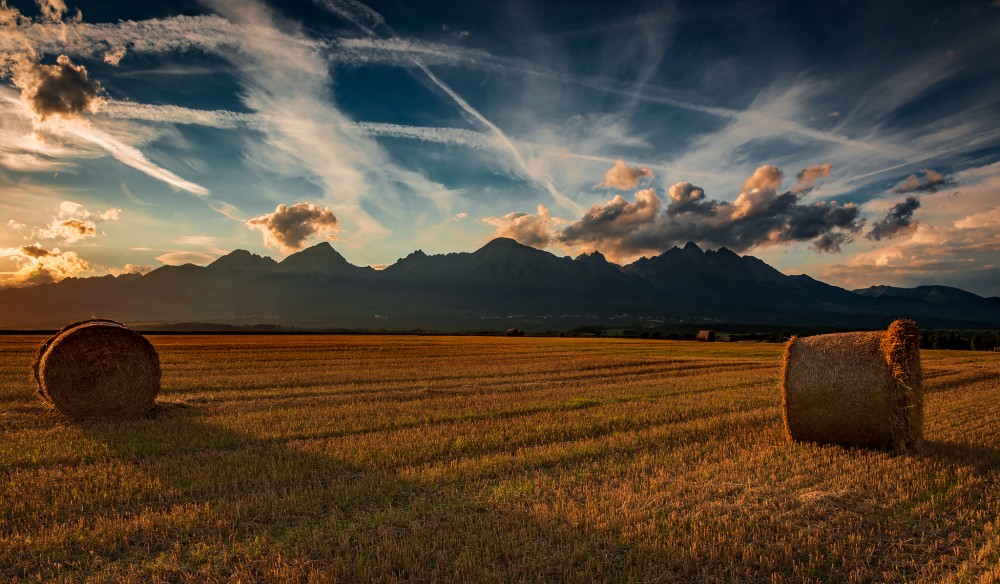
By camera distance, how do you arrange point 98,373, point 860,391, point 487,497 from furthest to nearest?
point 98,373 → point 860,391 → point 487,497

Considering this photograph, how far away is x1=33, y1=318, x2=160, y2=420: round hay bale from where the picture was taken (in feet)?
45.3

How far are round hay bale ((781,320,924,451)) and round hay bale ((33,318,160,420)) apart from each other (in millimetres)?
16414

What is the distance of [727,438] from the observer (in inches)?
429

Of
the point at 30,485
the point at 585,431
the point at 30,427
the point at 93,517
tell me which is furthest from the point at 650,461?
the point at 30,427

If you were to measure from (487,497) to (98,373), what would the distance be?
41.9 ft

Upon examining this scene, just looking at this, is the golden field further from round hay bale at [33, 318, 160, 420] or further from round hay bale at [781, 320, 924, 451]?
round hay bale at [33, 318, 160, 420]

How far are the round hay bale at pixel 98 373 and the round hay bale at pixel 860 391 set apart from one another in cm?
1641

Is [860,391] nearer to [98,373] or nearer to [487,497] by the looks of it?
[487,497]

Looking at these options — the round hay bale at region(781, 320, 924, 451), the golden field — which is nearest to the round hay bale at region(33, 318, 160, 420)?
the golden field

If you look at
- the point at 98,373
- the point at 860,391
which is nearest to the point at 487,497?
the point at 860,391

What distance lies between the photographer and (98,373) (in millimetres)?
14305

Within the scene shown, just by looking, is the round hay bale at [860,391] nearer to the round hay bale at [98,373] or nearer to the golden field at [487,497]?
the golden field at [487,497]

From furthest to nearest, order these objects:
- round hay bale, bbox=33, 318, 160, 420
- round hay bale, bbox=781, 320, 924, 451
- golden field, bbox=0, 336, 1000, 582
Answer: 1. round hay bale, bbox=33, 318, 160, 420
2. round hay bale, bbox=781, 320, 924, 451
3. golden field, bbox=0, 336, 1000, 582

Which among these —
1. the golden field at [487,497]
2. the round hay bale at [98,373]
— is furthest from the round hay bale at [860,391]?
the round hay bale at [98,373]
